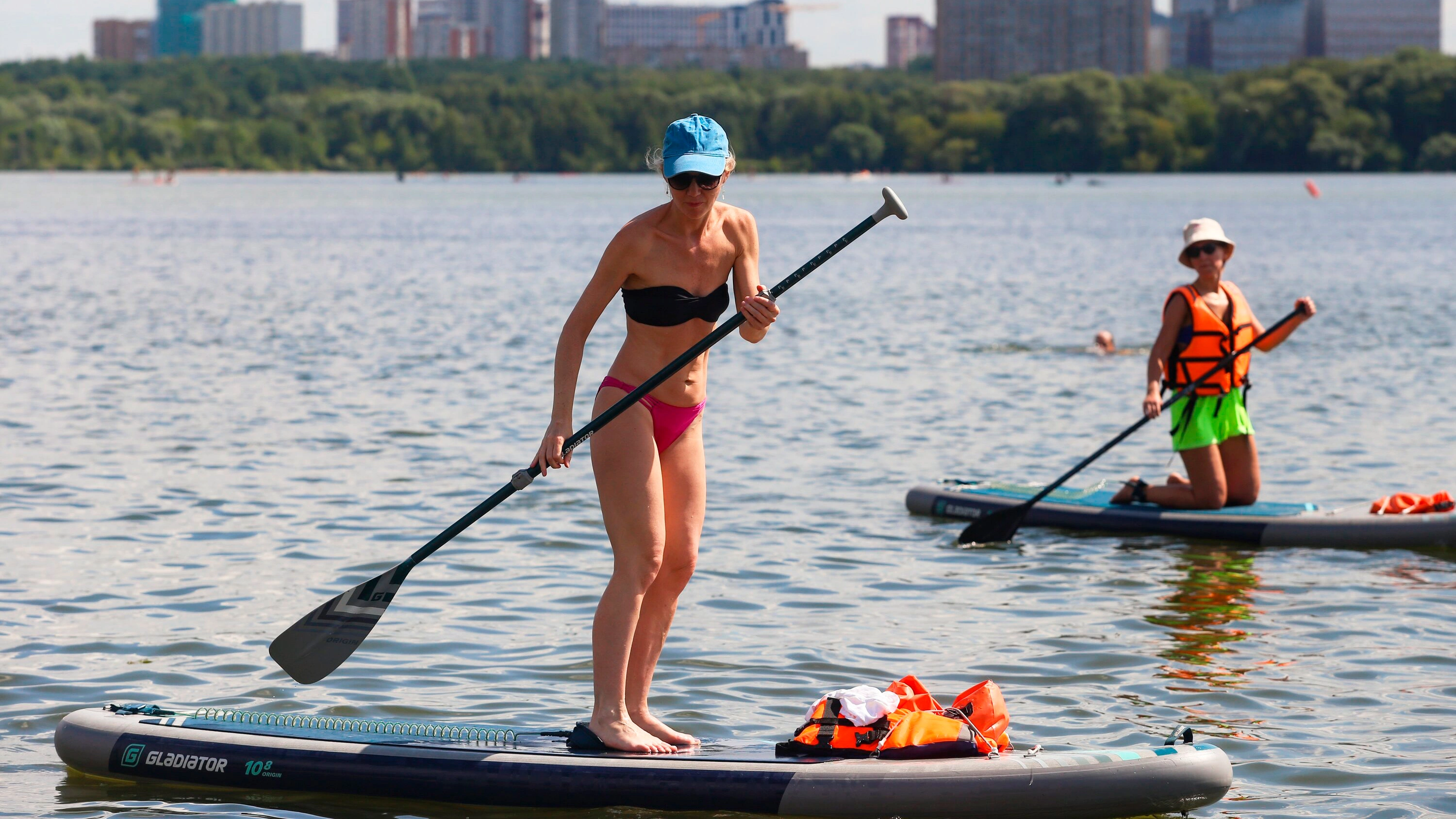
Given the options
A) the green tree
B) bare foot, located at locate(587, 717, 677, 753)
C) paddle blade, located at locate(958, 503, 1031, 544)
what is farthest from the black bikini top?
the green tree

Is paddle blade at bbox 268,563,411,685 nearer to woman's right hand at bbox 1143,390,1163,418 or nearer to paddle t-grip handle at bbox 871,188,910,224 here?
paddle t-grip handle at bbox 871,188,910,224

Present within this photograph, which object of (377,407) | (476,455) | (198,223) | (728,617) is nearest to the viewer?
(728,617)

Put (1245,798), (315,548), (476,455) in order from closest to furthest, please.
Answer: (1245,798) → (315,548) → (476,455)

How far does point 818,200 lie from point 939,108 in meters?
70.8

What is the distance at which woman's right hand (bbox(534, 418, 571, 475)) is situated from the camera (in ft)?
18.8

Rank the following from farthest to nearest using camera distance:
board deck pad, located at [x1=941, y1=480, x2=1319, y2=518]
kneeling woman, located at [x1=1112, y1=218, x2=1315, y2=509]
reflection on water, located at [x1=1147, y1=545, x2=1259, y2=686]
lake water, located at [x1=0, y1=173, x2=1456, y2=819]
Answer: board deck pad, located at [x1=941, y1=480, x2=1319, y2=518], kneeling woman, located at [x1=1112, y1=218, x2=1315, y2=509], reflection on water, located at [x1=1147, y1=545, x2=1259, y2=686], lake water, located at [x1=0, y1=173, x2=1456, y2=819]

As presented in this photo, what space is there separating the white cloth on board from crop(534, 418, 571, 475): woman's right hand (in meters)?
1.27

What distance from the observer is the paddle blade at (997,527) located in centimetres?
1114

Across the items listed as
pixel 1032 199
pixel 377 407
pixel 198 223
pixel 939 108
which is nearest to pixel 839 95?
pixel 939 108

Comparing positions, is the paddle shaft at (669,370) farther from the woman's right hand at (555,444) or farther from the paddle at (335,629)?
the paddle at (335,629)

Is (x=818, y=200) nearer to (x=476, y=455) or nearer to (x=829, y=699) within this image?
(x=476, y=455)

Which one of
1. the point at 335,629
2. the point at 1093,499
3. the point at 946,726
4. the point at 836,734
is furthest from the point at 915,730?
the point at 1093,499

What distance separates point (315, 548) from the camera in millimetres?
10859

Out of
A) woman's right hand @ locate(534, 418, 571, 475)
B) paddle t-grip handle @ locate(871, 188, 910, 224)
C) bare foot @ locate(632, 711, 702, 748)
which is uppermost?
paddle t-grip handle @ locate(871, 188, 910, 224)
